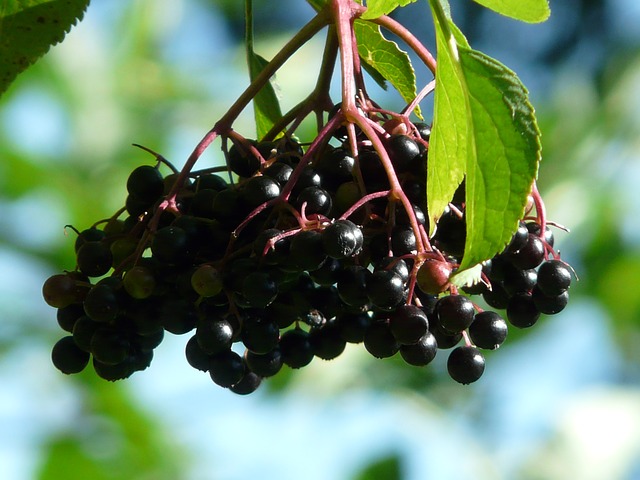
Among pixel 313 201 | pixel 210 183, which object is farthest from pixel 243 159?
pixel 313 201

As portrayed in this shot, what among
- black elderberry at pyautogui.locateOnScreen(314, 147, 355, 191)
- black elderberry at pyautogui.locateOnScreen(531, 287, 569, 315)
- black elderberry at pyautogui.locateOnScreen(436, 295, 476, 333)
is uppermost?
black elderberry at pyautogui.locateOnScreen(314, 147, 355, 191)

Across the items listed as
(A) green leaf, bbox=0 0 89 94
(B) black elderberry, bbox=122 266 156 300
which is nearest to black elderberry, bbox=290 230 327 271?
(B) black elderberry, bbox=122 266 156 300

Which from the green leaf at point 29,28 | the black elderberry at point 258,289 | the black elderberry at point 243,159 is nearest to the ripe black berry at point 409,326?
the black elderberry at point 258,289

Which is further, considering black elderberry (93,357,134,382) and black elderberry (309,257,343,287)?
black elderberry (93,357,134,382)

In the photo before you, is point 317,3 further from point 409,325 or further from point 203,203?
point 409,325

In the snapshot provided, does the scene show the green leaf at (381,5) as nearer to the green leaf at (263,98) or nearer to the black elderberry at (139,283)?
the green leaf at (263,98)

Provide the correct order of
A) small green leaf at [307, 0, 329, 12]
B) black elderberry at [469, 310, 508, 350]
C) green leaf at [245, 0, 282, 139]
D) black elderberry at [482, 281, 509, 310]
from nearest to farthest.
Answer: black elderberry at [469, 310, 508, 350]
black elderberry at [482, 281, 509, 310]
small green leaf at [307, 0, 329, 12]
green leaf at [245, 0, 282, 139]

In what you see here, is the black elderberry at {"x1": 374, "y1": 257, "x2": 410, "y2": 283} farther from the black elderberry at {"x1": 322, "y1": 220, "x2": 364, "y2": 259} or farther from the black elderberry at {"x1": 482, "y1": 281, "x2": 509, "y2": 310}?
the black elderberry at {"x1": 482, "y1": 281, "x2": 509, "y2": 310}
